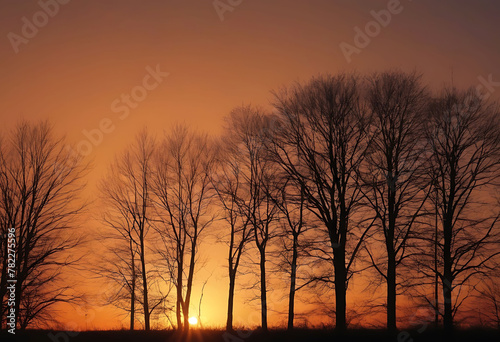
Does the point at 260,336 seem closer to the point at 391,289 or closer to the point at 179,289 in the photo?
the point at 391,289

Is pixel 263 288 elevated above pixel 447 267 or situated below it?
below

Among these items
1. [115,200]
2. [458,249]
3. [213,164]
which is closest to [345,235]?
[458,249]

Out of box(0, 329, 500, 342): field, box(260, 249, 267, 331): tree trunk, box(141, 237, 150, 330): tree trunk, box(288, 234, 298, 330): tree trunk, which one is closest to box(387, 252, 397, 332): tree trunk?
box(0, 329, 500, 342): field

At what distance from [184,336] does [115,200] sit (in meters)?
12.6

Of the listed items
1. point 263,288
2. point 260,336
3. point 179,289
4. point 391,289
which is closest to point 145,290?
point 179,289

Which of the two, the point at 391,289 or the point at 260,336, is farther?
the point at 391,289

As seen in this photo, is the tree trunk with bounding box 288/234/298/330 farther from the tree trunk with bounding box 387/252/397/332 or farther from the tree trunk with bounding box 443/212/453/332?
the tree trunk with bounding box 443/212/453/332

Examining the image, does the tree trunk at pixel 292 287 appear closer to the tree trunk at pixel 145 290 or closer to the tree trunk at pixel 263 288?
the tree trunk at pixel 263 288

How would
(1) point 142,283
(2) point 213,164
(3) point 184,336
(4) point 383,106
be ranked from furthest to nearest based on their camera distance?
1. (1) point 142,283
2. (2) point 213,164
3. (4) point 383,106
4. (3) point 184,336

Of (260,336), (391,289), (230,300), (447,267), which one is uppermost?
(447,267)

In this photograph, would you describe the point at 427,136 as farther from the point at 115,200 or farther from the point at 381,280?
the point at 115,200

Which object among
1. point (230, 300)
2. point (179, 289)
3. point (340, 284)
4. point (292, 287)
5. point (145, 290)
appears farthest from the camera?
point (145, 290)

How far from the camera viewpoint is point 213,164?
32.4 meters

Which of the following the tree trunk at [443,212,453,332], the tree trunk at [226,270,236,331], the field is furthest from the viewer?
the tree trunk at [226,270,236,331]
